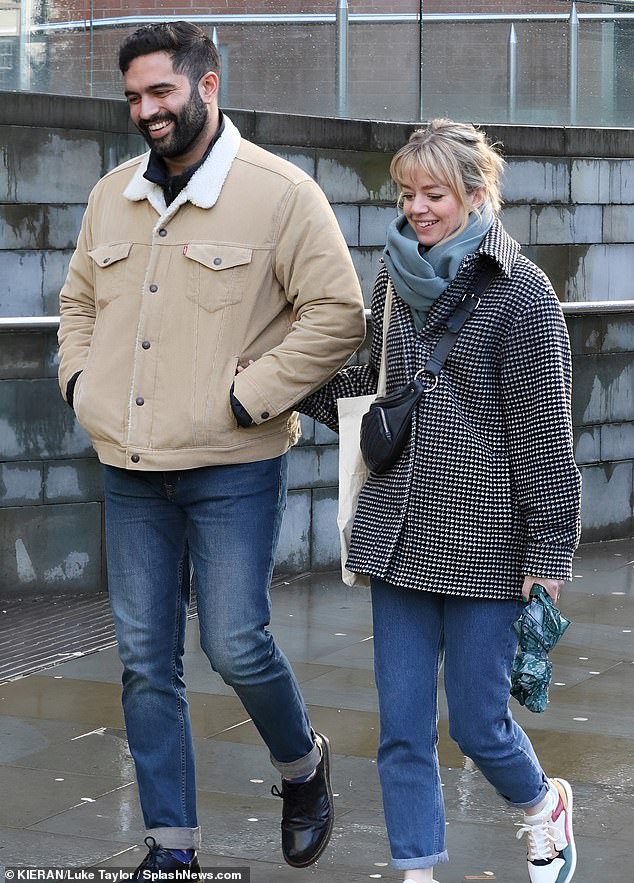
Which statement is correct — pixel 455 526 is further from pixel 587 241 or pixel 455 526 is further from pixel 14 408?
pixel 587 241

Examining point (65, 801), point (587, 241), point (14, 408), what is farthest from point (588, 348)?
point (65, 801)

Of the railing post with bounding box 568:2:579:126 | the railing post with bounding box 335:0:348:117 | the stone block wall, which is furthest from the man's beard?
the railing post with bounding box 568:2:579:126

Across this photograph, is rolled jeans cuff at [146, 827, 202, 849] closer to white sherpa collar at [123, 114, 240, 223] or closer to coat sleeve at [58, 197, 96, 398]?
coat sleeve at [58, 197, 96, 398]

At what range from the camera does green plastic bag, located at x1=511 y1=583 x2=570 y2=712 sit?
11.7ft

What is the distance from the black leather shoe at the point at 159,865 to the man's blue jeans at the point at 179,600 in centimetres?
3

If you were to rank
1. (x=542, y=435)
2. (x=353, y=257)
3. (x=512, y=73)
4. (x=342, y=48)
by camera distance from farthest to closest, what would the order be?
(x=512, y=73) < (x=342, y=48) < (x=353, y=257) < (x=542, y=435)

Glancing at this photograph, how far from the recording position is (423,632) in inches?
146

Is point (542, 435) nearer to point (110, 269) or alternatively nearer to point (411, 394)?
point (411, 394)

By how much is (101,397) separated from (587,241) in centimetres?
581

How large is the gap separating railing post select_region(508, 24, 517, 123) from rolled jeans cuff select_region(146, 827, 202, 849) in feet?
20.5

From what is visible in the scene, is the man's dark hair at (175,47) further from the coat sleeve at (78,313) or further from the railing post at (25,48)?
the railing post at (25,48)

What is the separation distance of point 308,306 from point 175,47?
70 cm

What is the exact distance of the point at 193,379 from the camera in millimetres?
3795

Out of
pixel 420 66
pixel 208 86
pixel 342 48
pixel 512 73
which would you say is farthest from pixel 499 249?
pixel 512 73
